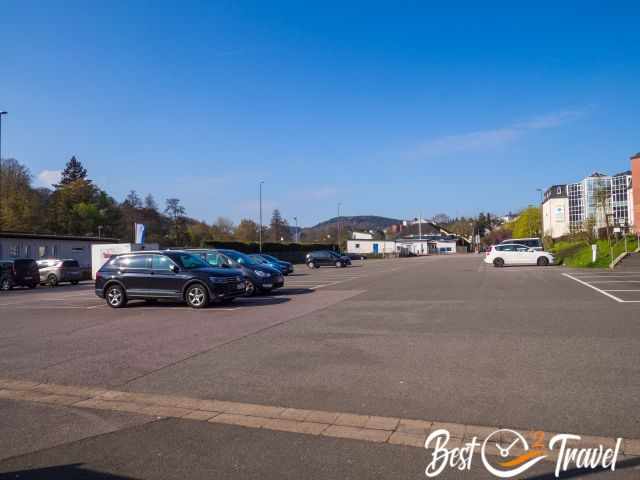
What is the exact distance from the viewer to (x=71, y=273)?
31797 mm

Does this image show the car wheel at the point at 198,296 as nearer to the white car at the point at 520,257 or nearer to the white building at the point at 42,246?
the white car at the point at 520,257

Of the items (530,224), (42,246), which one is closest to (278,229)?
(530,224)

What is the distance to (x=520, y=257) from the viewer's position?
34.8 metres

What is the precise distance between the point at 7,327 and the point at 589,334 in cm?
1234

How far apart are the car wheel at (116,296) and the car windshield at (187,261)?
1.87 m

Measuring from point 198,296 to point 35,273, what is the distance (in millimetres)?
19849

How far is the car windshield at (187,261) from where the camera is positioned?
15.0 m

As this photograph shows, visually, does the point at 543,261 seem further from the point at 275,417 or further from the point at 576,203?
the point at 576,203

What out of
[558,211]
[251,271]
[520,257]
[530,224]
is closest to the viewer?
[251,271]

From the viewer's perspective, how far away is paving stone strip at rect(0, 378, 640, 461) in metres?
4.66

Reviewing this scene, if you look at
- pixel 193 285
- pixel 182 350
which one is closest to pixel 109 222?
pixel 193 285

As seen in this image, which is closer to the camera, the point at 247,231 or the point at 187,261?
the point at 187,261

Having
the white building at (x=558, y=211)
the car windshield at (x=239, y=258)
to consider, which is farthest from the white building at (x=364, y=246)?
the car windshield at (x=239, y=258)

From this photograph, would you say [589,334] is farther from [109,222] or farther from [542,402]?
[109,222]
